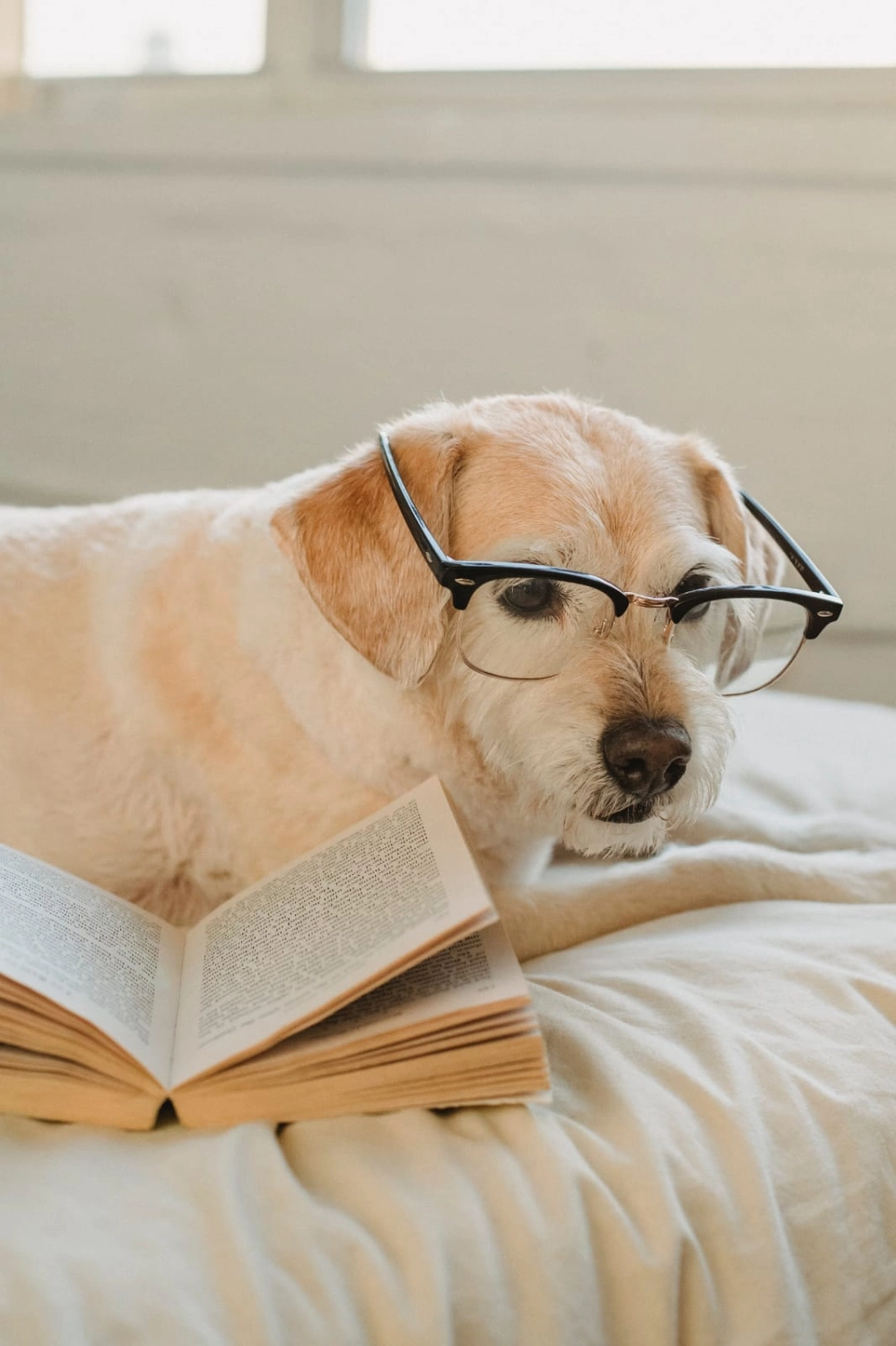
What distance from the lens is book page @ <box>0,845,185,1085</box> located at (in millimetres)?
1099

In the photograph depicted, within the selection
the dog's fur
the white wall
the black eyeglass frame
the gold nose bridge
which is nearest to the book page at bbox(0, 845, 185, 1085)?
the dog's fur

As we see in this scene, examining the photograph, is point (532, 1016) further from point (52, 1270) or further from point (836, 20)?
point (836, 20)

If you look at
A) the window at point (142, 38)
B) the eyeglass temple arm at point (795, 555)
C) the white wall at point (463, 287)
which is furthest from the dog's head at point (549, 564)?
the window at point (142, 38)

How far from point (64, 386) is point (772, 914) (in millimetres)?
3570

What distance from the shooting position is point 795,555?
165 cm

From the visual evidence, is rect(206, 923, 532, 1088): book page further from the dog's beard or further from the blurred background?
the blurred background

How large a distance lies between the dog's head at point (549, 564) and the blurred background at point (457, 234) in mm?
2092

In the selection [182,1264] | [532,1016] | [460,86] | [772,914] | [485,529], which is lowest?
[772,914]

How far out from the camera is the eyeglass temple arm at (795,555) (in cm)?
158

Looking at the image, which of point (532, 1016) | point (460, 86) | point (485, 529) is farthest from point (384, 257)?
point (532, 1016)

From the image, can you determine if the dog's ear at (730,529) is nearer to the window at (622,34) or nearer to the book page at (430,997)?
the book page at (430,997)

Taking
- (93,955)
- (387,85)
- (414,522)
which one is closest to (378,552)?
(414,522)

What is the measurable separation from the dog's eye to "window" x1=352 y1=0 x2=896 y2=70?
2.57m

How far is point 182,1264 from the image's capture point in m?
0.92
